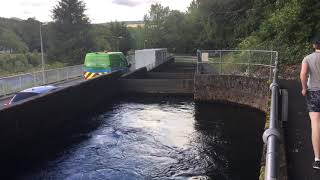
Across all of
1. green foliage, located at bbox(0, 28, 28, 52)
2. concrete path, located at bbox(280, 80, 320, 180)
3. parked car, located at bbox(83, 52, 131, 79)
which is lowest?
concrete path, located at bbox(280, 80, 320, 180)

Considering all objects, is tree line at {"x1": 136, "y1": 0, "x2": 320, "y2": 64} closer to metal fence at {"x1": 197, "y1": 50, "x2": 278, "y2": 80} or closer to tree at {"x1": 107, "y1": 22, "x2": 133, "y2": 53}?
metal fence at {"x1": 197, "y1": 50, "x2": 278, "y2": 80}

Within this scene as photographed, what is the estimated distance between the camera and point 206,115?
1556 cm

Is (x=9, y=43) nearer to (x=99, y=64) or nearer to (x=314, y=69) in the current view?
(x=99, y=64)

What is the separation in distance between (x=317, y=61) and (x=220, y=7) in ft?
118

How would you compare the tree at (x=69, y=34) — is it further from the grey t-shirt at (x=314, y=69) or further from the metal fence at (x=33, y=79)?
the grey t-shirt at (x=314, y=69)

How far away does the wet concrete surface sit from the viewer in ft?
29.1

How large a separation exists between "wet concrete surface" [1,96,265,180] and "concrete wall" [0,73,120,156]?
481 millimetres

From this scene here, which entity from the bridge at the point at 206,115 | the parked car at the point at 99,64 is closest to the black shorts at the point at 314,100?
the bridge at the point at 206,115

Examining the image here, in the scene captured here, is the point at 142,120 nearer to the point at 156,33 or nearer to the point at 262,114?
the point at 262,114

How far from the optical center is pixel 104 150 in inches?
417

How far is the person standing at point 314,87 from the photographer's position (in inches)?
204

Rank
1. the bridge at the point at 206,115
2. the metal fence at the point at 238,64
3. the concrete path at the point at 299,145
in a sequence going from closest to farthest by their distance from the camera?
the concrete path at the point at 299,145 < the bridge at the point at 206,115 < the metal fence at the point at 238,64

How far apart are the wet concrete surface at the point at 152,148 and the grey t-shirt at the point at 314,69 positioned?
151 inches

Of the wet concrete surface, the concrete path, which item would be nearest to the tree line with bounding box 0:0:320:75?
the wet concrete surface
